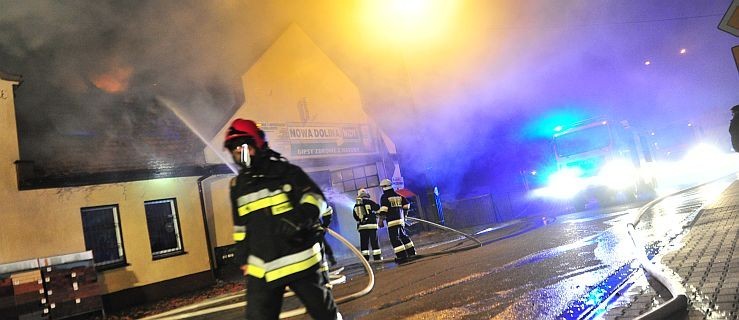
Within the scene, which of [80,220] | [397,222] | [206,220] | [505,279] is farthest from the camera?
[206,220]

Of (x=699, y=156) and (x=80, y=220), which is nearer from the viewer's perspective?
(x=80, y=220)

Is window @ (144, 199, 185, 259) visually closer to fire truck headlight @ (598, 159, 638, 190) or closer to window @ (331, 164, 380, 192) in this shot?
window @ (331, 164, 380, 192)

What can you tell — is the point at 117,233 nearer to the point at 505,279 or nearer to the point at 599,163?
the point at 505,279

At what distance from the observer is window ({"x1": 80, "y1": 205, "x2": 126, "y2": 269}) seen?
26.4ft

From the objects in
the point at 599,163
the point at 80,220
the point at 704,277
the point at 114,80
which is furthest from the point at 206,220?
the point at 599,163

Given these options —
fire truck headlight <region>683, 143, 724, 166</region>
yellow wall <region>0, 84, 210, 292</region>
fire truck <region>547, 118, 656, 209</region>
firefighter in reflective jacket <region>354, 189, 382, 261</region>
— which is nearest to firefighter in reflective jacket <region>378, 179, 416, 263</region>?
firefighter in reflective jacket <region>354, 189, 382, 261</region>

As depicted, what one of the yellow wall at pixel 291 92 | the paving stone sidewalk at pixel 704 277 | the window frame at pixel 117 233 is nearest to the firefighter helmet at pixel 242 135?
the paving stone sidewalk at pixel 704 277

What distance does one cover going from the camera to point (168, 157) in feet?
30.5

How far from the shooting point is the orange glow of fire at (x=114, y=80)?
25.8 feet

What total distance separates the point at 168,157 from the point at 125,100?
4.52 feet

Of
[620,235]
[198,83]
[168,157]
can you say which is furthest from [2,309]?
[620,235]

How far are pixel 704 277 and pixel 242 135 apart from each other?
3.21 metres

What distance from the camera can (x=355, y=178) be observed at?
12.9m

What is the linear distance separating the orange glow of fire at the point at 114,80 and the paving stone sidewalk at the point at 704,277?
802cm
